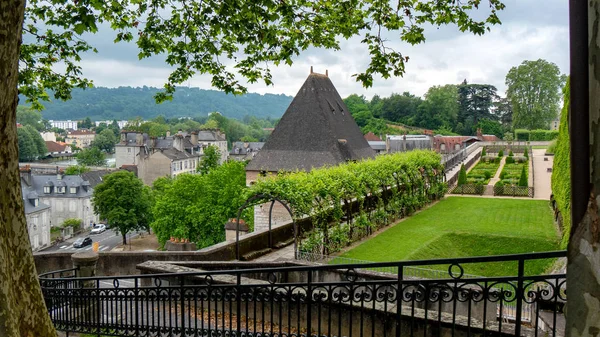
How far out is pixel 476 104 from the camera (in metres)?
107

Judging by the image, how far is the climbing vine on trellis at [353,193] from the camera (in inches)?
602

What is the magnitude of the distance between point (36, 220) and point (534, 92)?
239 feet

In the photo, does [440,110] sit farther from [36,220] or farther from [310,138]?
[36,220]

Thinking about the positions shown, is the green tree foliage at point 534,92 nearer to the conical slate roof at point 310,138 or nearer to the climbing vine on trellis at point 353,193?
the conical slate roof at point 310,138

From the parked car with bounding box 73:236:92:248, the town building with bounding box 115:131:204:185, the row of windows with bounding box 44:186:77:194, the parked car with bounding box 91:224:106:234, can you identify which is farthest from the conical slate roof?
the town building with bounding box 115:131:204:185

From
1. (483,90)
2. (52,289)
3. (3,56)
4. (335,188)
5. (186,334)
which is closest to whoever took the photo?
(3,56)

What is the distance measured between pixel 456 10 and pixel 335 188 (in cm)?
941

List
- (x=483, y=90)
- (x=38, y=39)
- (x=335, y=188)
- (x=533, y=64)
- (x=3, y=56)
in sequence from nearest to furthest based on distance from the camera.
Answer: (x=3, y=56) < (x=38, y=39) < (x=335, y=188) < (x=533, y=64) < (x=483, y=90)

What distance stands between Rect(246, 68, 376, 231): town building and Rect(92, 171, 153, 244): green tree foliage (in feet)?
91.6

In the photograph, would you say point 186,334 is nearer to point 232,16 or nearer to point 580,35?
point 232,16

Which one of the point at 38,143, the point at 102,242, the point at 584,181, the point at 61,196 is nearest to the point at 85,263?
the point at 584,181

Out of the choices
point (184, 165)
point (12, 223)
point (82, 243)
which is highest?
point (12, 223)

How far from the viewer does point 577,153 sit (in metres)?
2.53

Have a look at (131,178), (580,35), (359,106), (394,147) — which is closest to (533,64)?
(394,147)
